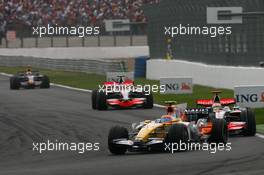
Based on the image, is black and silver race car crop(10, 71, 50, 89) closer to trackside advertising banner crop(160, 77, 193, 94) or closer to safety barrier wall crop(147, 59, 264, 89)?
safety barrier wall crop(147, 59, 264, 89)

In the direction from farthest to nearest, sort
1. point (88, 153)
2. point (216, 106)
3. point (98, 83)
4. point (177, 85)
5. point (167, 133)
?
point (98, 83) → point (177, 85) → point (216, 106) → point (88, 153) → point (167, 133)

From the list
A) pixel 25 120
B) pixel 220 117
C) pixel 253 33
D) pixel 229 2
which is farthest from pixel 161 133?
pixel 229 2

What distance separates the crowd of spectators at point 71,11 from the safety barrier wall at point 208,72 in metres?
15.1

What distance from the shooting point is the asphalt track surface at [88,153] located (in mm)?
12273

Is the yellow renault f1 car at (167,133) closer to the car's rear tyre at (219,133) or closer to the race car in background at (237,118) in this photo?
the car's rear tyre at (219,133)

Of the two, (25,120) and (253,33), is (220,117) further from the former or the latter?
(253,33)

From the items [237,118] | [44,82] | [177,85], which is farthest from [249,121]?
[44,82]

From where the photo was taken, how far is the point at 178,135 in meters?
14.4

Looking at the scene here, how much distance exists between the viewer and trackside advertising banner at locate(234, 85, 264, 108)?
855 inches

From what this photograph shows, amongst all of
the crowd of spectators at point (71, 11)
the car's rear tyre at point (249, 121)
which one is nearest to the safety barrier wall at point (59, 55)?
the crowd of spectators at point (71, 11)

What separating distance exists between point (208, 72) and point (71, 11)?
26.4 m

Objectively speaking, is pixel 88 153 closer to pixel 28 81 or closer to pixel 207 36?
pixel 207 36

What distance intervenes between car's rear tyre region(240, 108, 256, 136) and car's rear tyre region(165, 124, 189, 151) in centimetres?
269

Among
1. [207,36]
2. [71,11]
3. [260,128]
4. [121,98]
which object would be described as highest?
[71,11]
